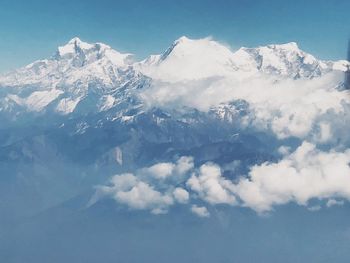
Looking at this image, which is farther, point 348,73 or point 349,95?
point 349,95
